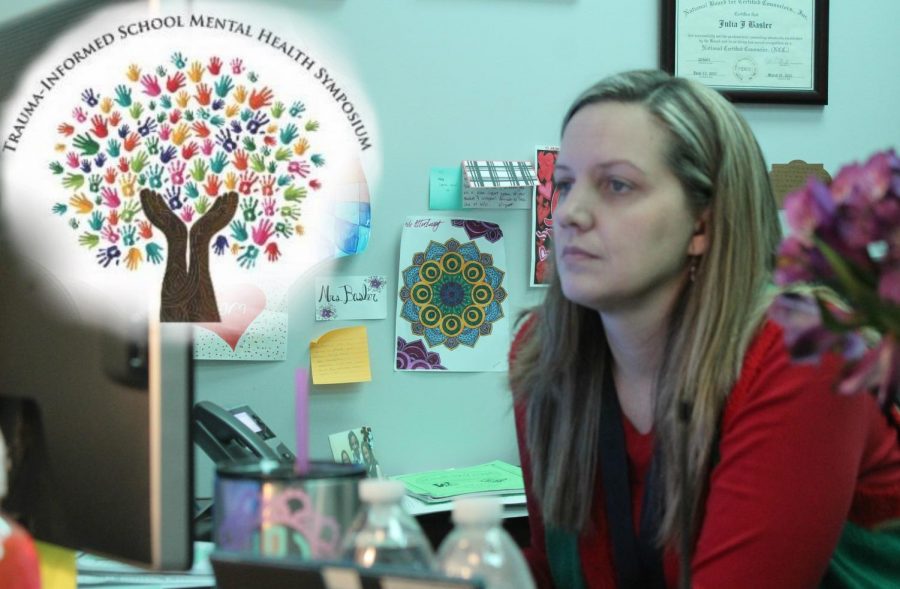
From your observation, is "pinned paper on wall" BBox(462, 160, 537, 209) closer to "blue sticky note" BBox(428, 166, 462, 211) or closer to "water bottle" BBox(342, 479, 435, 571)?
"blue sticky note" BBox(428, 166, 462, 211)

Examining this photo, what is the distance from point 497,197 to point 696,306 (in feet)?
2.57

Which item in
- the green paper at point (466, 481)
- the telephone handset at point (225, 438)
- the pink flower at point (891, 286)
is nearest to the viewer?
the pink flower at point (891, 286)

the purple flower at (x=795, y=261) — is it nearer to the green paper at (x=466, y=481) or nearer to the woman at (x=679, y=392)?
the woman at (x=679, y=392)

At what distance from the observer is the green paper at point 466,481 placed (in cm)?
181

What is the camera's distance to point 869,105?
2215mm

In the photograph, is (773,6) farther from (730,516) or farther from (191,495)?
(191,495)

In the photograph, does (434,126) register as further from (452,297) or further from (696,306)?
(696,306)

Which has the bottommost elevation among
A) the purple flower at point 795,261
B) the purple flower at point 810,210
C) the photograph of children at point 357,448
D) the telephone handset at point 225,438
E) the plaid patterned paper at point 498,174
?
the photograph of children at point 357,448

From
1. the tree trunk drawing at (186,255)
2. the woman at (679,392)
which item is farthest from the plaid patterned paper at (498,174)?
the woman at (679,392)

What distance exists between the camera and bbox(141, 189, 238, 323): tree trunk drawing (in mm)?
958

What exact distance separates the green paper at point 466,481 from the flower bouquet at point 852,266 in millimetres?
1268

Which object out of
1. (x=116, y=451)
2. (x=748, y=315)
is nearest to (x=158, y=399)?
(x=116, y=451)

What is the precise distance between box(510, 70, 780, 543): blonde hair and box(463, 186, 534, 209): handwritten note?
628 millimetres

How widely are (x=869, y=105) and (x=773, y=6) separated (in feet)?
1.00
